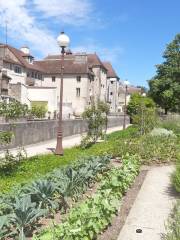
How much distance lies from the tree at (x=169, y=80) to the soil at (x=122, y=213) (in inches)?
1741

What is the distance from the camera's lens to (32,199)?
6898 millimetres

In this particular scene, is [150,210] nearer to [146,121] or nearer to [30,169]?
[30,169]

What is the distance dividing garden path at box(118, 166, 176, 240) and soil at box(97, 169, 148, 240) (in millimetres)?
70

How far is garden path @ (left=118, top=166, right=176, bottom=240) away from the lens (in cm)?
631

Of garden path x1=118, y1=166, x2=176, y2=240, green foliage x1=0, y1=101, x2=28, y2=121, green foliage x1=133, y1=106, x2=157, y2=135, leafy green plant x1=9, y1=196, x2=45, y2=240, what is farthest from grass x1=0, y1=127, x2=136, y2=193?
green foliage x1=133, y1=106, x2=157, y2=135

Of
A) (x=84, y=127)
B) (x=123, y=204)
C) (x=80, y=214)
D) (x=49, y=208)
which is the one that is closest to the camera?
(x=80, y=214)

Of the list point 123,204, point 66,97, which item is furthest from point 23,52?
point 123,204

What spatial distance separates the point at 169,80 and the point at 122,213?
159 feet

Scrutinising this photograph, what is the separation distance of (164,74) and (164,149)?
42.1 m

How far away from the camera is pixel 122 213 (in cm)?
735

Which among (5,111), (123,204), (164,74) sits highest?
(164,74)

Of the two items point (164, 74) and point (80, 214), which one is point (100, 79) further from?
point (80, 214)

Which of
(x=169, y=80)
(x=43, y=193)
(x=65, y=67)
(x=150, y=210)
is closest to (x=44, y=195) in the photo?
(x=43, y=193)

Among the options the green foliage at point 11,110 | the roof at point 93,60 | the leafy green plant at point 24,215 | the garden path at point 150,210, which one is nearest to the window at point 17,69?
Answer: the roof at point 93,60
